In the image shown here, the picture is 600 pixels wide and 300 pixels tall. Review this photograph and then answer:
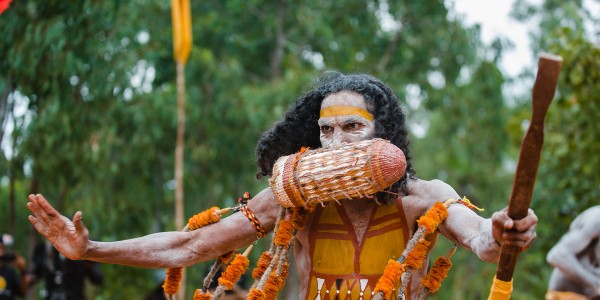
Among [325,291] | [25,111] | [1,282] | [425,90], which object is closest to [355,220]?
[325,291]

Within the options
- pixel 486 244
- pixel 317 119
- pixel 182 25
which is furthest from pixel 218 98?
pixel 486 244

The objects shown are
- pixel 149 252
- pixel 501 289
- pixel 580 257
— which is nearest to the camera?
pixel 501 289

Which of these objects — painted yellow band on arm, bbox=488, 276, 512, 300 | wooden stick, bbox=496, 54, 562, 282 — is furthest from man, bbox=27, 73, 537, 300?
wooden stick, bbox=496, 54, 562, 282

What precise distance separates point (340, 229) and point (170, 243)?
2.53 feet

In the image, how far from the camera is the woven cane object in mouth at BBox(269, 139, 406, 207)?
376cm

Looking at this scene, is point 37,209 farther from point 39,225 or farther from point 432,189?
point 432,189

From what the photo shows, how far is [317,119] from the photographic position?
4543 millimetres

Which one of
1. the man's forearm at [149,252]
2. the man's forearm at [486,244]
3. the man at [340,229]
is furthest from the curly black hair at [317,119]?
the man's forearm at [486,244]

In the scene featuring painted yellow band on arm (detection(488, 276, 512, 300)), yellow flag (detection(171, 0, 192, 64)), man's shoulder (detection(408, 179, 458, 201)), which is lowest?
painted yellow band on arm (detection(488, 276, 512, 300))

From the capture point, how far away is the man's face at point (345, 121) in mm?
4156

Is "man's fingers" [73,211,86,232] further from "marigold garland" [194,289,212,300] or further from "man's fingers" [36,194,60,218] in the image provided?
"marigold garland" [194,289,212,300]

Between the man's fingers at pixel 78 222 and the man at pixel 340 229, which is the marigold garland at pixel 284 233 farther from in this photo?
the man's fingers at pixel 78 222

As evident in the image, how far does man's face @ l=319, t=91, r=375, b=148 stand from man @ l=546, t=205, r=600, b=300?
3.26 metres

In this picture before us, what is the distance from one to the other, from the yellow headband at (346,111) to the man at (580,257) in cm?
327
